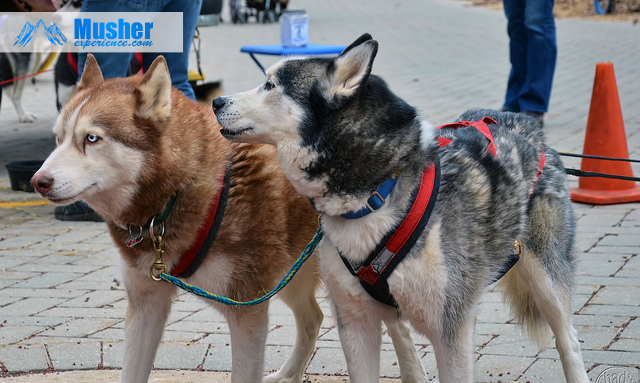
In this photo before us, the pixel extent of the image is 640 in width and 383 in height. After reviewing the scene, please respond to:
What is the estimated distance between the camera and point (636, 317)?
3996mm

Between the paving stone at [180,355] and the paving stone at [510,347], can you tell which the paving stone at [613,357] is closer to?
the paving stone at [510,347]

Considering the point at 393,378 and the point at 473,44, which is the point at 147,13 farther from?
the point at 473,44

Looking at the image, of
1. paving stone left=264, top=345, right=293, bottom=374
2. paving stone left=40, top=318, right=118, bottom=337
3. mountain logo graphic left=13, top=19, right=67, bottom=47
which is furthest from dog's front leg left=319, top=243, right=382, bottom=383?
mountain logo graphic left=13, top=19, right=67, bottom=47

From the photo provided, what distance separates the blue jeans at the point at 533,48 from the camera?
788cm

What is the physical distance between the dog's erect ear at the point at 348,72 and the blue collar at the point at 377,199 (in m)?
0.30

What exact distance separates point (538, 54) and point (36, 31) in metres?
4.96

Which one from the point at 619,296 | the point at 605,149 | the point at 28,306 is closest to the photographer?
the point at 619,296

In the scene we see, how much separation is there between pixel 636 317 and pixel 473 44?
12361 mm

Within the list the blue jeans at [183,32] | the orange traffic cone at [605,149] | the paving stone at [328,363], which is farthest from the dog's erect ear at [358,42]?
the orange traffic cone at [605,149]

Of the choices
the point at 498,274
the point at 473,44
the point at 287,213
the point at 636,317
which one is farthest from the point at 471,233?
the point at 473,44

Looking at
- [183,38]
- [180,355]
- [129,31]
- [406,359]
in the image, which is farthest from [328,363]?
[129,31]

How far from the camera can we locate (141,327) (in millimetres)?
3168

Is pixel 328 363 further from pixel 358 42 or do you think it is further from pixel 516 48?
pixel 516 48

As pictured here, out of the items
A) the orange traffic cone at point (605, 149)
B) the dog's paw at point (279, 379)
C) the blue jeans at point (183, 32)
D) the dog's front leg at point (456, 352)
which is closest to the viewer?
the dog's front leg at point (456, 352)
